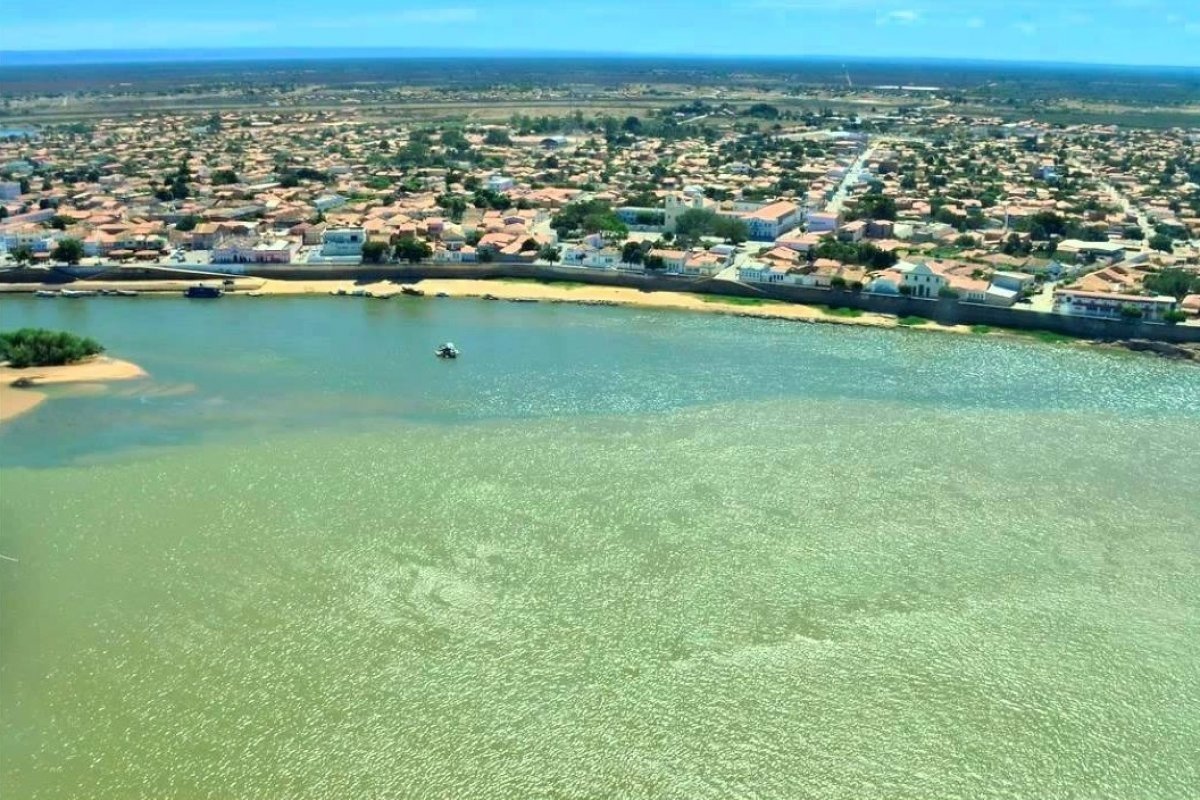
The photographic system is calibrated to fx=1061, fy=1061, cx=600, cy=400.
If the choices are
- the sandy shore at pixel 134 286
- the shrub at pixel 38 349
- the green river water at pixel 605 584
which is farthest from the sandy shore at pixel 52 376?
the sandy shore at pixel 134 286

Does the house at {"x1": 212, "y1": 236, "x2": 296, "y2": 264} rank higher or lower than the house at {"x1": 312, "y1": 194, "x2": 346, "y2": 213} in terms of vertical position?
lower

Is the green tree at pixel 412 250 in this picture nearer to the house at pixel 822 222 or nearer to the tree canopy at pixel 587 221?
the tree canopy at pixel 587 221

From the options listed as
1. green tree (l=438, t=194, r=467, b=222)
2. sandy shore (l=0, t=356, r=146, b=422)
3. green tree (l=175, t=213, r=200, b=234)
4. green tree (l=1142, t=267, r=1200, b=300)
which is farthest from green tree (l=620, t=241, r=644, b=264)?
green tree (l=175, t=213, r=200, b=234)

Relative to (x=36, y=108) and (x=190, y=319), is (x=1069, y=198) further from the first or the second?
(x=36, y=108)

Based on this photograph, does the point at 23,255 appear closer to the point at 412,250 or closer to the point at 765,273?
the point at 412,250

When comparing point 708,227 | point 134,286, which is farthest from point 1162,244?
point 134,286

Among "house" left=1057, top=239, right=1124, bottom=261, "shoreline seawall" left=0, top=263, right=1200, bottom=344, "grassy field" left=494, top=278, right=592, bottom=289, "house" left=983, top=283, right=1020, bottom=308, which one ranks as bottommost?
"grassy field" left=494, top=278, right=592, bottom=289

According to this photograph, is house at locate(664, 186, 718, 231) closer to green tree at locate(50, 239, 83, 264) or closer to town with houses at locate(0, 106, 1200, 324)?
town with houses at locate(0, 106, 1200, 324)
